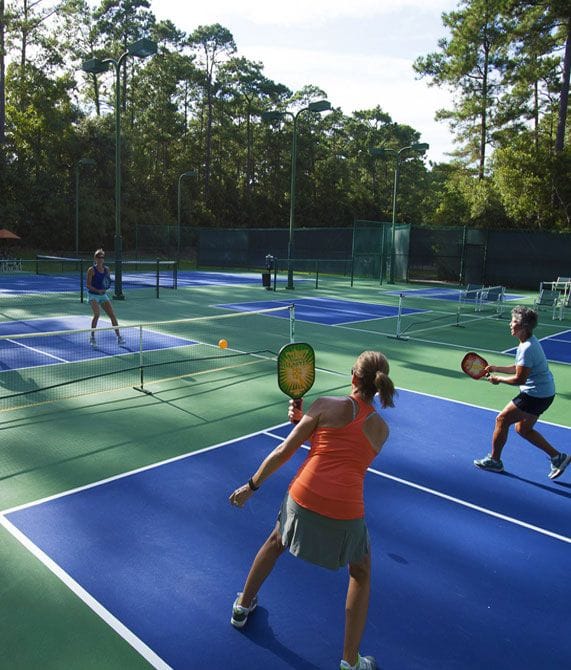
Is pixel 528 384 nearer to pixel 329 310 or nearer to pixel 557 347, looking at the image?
pixel 557 347

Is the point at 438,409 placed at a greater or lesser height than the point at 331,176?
lesser

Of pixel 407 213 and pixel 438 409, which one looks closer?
pixel 438 409

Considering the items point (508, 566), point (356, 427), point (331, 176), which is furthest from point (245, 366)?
point (331, 176)

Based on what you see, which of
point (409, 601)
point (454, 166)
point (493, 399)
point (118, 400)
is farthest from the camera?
point (454, 166)

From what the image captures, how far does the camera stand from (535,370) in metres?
6.01

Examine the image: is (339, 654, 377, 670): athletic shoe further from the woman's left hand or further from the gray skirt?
the woman's left hand

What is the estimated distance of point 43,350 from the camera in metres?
11.9

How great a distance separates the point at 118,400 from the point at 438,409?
4.67 m

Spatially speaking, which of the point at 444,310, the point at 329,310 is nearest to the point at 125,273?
the point at 329,310

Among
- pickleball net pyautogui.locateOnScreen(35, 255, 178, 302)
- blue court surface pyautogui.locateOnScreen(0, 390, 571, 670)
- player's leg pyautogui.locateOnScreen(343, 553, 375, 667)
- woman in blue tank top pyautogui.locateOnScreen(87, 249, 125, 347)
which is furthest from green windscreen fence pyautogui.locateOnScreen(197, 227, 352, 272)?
player's leg pyautogui.locateOnScreen(343, 553, 375, 667)

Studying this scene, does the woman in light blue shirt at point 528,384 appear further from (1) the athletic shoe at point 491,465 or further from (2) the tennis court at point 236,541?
(2) the tennis court at point 236,541

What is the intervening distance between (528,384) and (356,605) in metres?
3.63

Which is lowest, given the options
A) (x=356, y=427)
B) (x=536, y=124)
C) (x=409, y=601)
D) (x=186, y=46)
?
(x=409, y=601)

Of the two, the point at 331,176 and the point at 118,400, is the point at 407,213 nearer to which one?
the point at 331,176
